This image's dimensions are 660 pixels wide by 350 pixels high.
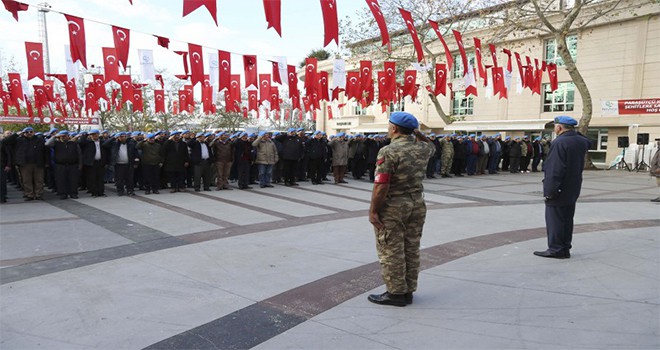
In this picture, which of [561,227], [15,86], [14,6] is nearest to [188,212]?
[14,6]

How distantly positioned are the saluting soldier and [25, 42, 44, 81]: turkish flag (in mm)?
13969

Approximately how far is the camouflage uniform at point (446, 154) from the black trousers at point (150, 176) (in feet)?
35.2

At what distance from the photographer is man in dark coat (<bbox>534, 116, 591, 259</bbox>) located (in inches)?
194

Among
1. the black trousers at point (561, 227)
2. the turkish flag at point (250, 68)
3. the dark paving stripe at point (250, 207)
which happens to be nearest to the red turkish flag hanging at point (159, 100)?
the turkish flag at point (250, 68)

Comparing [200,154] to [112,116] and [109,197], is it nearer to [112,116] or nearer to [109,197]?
[109,197]

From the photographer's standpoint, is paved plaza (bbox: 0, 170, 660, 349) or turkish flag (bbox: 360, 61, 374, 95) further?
turkish flag (bbox: 360, 61, 374, 95)

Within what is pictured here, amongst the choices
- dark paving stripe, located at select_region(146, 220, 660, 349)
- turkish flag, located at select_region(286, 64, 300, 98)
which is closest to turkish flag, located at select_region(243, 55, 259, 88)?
turkish flag, located at select_region(286, 64, 300, 98)

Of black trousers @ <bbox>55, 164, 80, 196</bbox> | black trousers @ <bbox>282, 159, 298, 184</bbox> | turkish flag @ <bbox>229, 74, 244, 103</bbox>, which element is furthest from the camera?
turkish flag @ <bbox>229, 74, 244, 103</bbox>

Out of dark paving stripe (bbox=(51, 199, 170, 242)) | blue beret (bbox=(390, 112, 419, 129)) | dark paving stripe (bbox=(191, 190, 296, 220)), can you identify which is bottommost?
dark paving stripe (bbox=(191, 190, 296, 220))

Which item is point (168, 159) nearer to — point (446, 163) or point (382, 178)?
point (382, 178)

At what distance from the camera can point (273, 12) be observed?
25.3 ft

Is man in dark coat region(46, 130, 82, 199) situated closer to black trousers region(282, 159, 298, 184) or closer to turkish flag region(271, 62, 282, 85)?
black trousers region(282, 159, 298, 184)

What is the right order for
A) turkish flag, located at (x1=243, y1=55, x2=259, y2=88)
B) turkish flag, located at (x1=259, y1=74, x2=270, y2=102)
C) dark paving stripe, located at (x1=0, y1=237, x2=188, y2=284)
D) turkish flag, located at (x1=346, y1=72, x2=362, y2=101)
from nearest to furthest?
dark paving stripe, located at (x1=0, y1=237, x2=188, y2=284), turkish flag, located at (x1=243, y1=55, x2=259, y2=88), turkish flag, located at (x1=346, y1=72, x2=362, y2=101), turkish flag, located at (x1=259, y1=74, x2=270, y2=102)

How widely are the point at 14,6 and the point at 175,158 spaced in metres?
4.54
